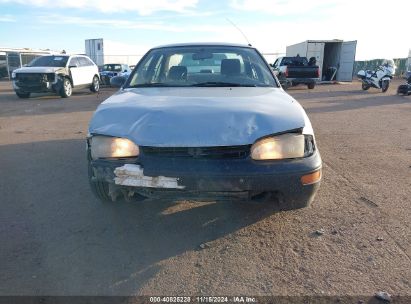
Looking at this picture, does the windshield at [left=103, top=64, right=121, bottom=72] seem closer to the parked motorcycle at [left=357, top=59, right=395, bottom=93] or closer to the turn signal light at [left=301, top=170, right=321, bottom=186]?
the parked motorcycle at [left=357, top=59, right=395, bottom=93]

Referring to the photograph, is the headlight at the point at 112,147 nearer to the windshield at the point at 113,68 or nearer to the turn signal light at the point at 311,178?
the turn signal light at the point at 311,178

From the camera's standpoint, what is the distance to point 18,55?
91.8 feet

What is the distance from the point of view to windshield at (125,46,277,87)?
13.2ft

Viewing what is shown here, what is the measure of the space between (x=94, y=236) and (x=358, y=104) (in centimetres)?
1155

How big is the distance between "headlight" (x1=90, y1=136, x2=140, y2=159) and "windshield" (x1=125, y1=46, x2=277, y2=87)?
4.42 feet

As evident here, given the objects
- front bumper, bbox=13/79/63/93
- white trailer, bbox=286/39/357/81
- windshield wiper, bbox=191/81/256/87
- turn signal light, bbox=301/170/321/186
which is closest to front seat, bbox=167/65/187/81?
windshield wiper, bbox=191/81/256/87

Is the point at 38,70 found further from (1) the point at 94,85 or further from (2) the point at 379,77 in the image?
(2) the point at 379,77

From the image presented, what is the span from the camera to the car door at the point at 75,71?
14941mm

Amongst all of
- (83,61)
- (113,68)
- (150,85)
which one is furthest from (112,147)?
(113,68)

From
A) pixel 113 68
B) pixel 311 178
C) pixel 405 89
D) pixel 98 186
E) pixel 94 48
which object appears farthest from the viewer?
pixel 94 48

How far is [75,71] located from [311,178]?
14.3 m

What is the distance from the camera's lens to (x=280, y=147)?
2686mm

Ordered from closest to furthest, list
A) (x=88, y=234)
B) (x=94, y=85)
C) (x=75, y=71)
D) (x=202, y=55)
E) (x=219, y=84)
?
(x=88, y=234) < (x=219, y=84) < (x=202, y=55) < (x=75, y=71) < (x=94, y=85)

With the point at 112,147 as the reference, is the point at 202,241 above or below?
below
